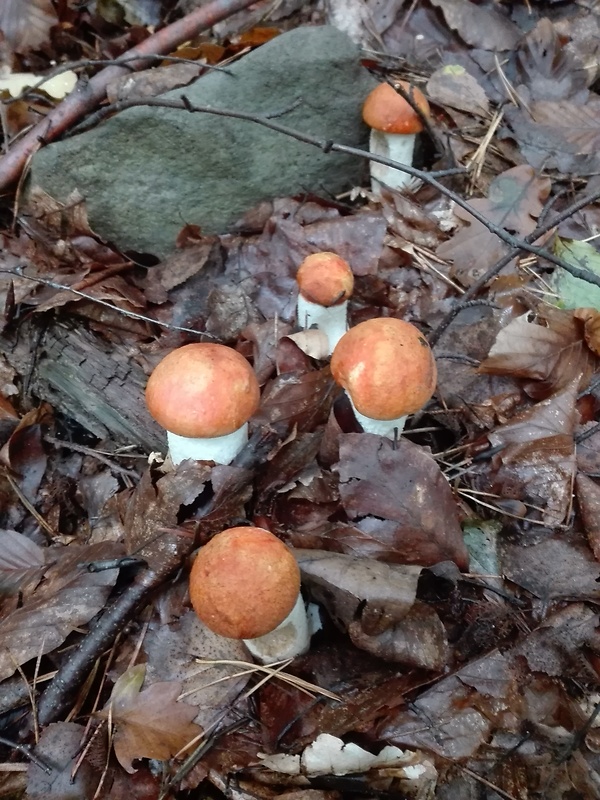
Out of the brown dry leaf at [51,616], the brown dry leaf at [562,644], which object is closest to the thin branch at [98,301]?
the brown dry leaf at [51,616]

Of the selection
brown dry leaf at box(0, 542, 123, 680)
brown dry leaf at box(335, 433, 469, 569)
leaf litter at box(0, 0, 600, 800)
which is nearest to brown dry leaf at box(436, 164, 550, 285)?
leaf litter at box(0, 0, 600, 800)

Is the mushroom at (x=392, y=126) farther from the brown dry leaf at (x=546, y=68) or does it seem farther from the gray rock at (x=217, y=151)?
the brown dry leaf at (x=546, y=68)

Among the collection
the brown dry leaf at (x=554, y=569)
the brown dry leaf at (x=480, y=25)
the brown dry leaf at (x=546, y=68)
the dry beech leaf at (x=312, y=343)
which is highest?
the brown dry leaf at (x=480, y=25)

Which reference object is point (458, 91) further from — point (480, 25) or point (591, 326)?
point (591, 326)

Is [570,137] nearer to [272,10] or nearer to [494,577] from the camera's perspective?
[272,10]

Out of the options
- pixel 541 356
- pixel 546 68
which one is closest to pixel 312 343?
pixel 541 356

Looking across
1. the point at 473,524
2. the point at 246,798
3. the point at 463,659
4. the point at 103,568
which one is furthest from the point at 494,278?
the point at 246,798

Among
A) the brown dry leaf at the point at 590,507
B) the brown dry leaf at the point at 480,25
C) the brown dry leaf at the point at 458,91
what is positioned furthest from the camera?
the brown dry leaf at the point at 480,25
